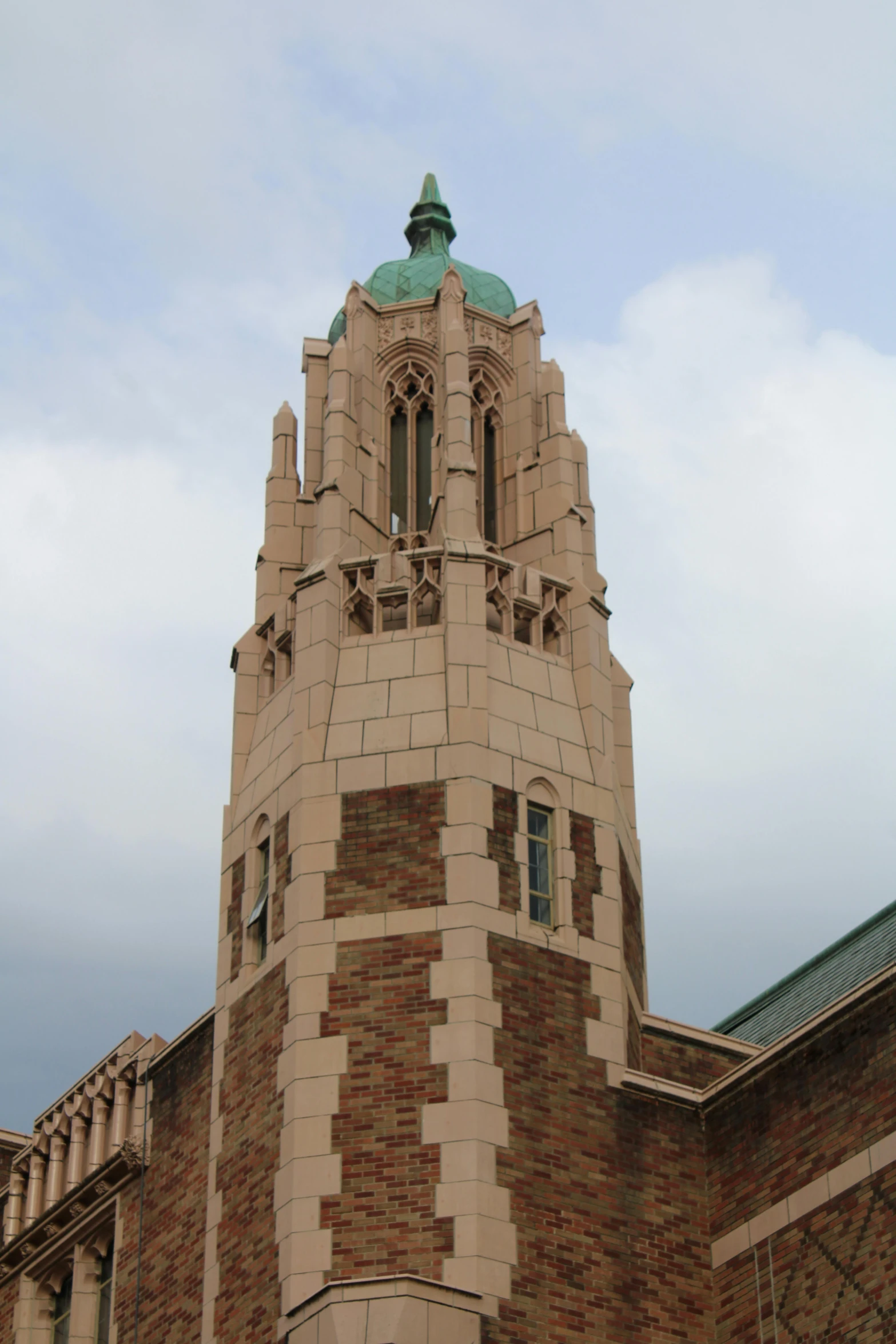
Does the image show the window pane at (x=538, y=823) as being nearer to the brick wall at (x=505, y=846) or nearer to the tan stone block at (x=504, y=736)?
the brick wall at (x=505, y=846)

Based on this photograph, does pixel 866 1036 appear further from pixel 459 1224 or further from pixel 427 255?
pixel 427 255

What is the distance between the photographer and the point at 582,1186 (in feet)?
85.1

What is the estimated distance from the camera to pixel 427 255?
3688 cm

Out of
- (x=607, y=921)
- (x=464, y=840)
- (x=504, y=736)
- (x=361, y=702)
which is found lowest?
(x=607, y=921)

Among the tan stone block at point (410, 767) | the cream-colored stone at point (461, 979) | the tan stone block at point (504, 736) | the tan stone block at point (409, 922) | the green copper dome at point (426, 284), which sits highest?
the green copper dome at point (426, 284)

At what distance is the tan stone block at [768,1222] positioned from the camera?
25.5m

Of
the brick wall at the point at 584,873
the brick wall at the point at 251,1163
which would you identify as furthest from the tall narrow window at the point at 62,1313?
the brick wall at the point at 584,873

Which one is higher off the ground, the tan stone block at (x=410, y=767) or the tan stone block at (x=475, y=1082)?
the tan stone block at (x=410, y=767)

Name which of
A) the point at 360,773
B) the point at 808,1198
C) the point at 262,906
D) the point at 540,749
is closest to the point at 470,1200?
the point at 808,1198

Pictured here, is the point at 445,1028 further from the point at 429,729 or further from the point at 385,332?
the point at 385,332

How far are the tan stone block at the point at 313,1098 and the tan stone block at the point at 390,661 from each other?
577 centimetres

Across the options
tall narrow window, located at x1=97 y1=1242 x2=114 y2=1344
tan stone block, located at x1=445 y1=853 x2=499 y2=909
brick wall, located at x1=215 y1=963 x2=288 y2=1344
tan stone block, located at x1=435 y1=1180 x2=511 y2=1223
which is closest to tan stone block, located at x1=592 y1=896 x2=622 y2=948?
tan stone block, located at x1=445 y1=853 x2=499 y2=909

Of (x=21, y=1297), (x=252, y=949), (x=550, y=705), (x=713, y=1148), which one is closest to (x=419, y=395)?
(x=550, y=705)

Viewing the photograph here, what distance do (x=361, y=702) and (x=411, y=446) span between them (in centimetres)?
631
